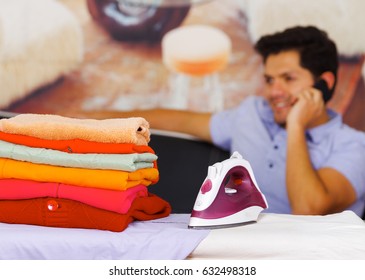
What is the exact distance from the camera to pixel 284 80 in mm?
2492

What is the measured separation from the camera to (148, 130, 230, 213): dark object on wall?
2293 mm

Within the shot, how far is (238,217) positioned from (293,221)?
122 millimetres

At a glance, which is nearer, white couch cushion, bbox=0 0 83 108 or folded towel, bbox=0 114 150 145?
folded towel, bbox=0 114 150 145

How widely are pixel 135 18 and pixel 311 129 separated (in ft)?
3.28

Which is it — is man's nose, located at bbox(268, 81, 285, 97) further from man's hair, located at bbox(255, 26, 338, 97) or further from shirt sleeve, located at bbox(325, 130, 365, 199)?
shirt sleeve, located at bbox(325, 130, 365, 199)

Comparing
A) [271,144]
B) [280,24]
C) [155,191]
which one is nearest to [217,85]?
[280,24]

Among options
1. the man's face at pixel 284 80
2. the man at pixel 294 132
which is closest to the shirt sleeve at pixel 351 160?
the man at pixel 294 132

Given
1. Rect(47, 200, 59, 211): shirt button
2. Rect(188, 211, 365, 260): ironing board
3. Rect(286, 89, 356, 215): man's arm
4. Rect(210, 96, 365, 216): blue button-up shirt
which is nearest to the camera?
Rect(188, 211, 365, 260): ironing board

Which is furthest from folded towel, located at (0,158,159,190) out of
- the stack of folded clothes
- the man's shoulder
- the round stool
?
the round stool

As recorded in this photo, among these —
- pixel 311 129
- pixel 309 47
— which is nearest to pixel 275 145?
pixel 311 129

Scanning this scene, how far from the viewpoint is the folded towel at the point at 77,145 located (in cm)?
138

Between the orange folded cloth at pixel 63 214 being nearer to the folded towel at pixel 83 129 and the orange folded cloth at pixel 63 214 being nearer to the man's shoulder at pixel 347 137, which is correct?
the folded towel at pixel 83 129

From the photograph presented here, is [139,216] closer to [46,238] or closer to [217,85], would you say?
[46,238]

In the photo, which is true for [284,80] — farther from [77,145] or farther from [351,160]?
[77,145]
